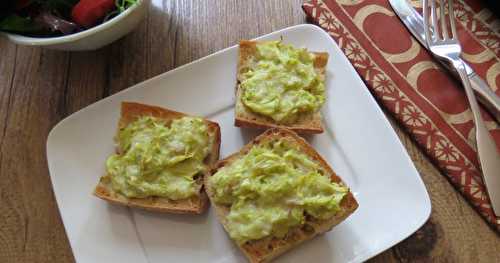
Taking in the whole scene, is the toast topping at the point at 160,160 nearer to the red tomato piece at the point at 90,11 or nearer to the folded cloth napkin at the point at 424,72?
the red tomato piece at the point at 90,11

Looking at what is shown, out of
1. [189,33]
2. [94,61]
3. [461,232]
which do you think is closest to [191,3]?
Result: [189,33]

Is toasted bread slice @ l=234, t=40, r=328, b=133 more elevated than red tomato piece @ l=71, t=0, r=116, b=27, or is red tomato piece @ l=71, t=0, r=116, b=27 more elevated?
red tomato piece @ l=71, t=0, r=116, b=27

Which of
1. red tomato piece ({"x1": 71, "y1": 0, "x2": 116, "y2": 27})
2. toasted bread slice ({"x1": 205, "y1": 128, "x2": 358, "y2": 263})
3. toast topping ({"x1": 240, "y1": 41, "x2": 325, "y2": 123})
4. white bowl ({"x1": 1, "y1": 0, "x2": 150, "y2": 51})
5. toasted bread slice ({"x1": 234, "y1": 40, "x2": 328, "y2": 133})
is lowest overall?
toasted bread slice ({"x1": 205, "y1": 128, "x2": 358, "y2": 263})

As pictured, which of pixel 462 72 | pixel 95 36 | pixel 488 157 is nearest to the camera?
pixel 95 36

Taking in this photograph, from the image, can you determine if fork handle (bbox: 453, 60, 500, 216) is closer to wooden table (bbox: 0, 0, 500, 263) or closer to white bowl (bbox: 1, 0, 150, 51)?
wooden table (bbox: 0, 0, 500, 263)

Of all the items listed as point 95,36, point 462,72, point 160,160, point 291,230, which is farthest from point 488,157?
point 95,36

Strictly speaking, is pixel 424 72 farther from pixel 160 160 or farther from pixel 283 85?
pixel 160 160

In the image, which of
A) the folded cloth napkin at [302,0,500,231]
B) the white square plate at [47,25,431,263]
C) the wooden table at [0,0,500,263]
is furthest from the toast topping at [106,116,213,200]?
the folded cloth napkin at [302,0,500,231]
